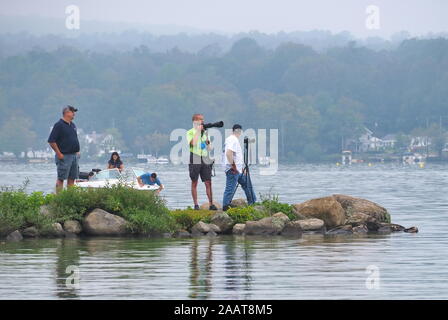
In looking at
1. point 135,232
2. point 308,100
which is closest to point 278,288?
point 135,232

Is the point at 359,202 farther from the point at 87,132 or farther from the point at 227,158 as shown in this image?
the point at 87,132

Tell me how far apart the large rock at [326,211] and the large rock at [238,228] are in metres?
1.36

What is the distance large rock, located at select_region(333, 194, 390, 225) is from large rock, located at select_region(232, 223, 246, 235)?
2.09 meters

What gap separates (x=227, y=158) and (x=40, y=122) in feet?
570

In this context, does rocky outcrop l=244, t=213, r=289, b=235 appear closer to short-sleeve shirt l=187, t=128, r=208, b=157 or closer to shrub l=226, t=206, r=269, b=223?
shrub l=226, t=206, r=269, b=223

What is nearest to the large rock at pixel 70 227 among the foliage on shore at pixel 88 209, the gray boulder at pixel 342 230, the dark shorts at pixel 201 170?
the foliage on shore at pixel 88 209

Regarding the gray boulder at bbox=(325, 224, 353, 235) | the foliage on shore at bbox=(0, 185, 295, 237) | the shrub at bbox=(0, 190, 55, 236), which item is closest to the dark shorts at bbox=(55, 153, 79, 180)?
the foliage on shore at bbox=(0, 185, 295, 237)

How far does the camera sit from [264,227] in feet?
74.7

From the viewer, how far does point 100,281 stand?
15.8 metres

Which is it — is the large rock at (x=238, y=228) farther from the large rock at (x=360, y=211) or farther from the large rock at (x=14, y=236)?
the large rock at (x=14, y=236)

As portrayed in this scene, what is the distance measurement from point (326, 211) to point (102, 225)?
3988 millimetres

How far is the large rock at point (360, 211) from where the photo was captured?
78.6ft

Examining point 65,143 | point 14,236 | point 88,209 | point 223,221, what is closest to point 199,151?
point 223,221

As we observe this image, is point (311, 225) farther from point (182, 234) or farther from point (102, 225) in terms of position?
point (102, 225)
